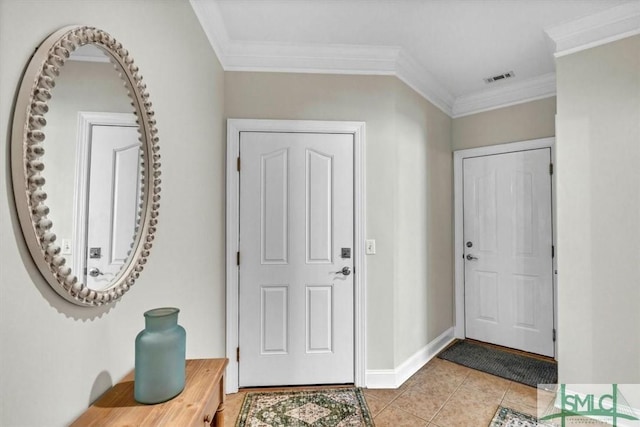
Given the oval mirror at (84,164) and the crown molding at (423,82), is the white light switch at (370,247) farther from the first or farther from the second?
the oval mirror at (84,164)

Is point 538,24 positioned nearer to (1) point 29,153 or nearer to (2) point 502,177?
(2) point 502,177

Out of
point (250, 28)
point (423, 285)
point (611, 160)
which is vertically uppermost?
point (250, 28)

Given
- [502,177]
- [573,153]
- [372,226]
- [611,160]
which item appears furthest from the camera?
[502,177]

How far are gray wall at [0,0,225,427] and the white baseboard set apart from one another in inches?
46.4

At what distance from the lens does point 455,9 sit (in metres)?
1.95

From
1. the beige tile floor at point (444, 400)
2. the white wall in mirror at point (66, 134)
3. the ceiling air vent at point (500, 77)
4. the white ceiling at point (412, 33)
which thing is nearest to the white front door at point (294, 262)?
the beige tile floor at point (444, 400)

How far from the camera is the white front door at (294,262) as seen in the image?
229 cm

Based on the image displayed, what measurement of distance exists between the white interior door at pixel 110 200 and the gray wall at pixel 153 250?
14cm

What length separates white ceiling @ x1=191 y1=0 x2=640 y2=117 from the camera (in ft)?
6.25

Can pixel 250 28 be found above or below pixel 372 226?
above

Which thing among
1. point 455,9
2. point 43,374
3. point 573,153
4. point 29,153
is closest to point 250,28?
point 455,9

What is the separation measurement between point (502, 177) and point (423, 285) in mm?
1344

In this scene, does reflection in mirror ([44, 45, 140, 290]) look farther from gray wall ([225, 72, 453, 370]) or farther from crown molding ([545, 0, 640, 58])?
crown molding ([545, 0, 640, 58])

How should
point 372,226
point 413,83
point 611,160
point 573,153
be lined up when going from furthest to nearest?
point 413,83 < point 372,226 < point 573,153 < point 611,160
